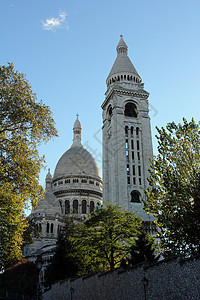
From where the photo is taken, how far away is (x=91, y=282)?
23.7 meters

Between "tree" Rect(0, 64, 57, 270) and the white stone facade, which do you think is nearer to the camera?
"tree" Rect(0, 64, 57, 270)

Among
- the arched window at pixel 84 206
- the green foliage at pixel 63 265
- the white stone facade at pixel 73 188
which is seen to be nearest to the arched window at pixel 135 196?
the green foliage at pixel 63 265

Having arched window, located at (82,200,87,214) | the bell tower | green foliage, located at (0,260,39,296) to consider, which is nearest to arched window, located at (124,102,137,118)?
the bell tower

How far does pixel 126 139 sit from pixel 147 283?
46.3m

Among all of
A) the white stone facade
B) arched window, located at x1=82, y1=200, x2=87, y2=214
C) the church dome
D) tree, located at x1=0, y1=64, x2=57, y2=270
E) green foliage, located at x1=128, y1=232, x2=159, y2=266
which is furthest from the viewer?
the church dome

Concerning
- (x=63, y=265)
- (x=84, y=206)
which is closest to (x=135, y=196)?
(x=63, y=265)

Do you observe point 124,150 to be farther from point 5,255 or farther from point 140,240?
point 5,255

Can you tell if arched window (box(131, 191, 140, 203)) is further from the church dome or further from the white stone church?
the church dome

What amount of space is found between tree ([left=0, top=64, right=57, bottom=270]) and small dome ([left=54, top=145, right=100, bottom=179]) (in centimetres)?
7290

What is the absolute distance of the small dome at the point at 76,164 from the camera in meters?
95.6

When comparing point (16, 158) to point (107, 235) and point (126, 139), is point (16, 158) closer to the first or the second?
point (107, 235)

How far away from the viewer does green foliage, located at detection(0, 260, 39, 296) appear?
39181 millimetres

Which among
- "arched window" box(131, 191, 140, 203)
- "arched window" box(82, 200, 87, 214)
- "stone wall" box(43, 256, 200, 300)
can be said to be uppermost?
"arched window" box(82, 200, 87, 214)

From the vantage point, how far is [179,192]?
821 inches
